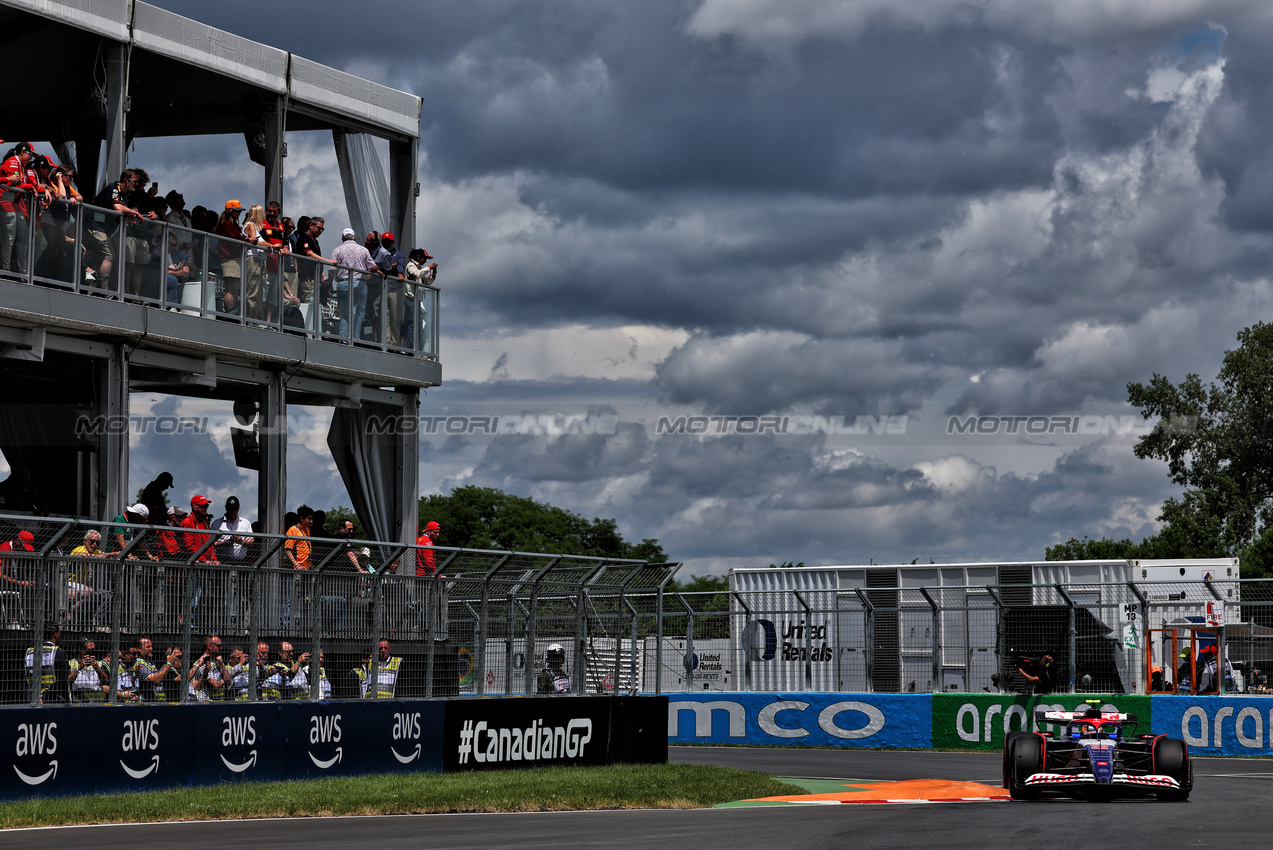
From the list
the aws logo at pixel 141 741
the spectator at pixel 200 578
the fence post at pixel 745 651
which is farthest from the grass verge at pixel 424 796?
the fence post at pixel 745 651

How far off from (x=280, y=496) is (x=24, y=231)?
19.8 feet

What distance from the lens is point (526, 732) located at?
18.1 metres

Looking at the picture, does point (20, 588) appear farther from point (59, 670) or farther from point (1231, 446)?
point (1231, 446)

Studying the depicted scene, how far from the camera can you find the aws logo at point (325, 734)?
623 inches

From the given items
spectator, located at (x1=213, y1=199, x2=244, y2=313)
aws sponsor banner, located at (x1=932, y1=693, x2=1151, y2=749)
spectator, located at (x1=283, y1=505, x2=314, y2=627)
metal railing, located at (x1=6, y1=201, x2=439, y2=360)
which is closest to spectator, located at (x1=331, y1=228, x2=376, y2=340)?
metal railing, located at (x1=6, y1=201, x2=439, y2=360)

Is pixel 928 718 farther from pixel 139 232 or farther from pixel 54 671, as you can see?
pixel 54 671

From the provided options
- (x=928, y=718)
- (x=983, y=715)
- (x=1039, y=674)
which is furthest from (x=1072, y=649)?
(x=928, y=718)

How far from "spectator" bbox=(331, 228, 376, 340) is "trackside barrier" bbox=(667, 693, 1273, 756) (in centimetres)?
772

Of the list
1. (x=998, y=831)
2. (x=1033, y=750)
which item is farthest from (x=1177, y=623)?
(x=998, y=831)

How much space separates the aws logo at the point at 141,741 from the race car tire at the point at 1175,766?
9.69 meters

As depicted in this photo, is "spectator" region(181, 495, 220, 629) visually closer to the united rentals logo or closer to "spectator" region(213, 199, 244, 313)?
the united rentals logo

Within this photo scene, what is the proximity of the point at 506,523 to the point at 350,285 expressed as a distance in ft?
248

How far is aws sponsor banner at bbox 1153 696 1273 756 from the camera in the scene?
22469 mm

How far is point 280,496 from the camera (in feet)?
74.5
